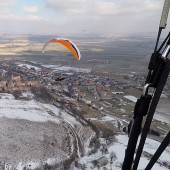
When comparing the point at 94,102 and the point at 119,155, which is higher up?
the point at 119,155

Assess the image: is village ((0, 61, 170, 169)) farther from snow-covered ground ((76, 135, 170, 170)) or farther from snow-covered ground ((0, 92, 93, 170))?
snow-covered ground ((0, 92, 93, 170))

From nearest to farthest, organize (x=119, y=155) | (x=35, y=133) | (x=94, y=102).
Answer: (x=119, y=155), (x=35, y=133), (x=94, y=102)

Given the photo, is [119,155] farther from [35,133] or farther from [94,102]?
[94,102]

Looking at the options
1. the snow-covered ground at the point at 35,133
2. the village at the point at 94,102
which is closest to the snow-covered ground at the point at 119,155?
the village at the point at 94,102

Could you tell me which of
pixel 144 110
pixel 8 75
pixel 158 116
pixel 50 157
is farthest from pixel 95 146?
pixel 8 75

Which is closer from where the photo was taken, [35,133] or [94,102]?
[35,133]

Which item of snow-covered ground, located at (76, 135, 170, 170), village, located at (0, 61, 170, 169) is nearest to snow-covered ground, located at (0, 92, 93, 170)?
village, located at (0, 61, 170, 169)

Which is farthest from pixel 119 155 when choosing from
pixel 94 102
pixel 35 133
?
pixel 94 102

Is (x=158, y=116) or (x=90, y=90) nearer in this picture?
(x=158, y=116)

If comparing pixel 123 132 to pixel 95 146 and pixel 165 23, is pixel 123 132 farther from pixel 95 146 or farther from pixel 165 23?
pixel 165 23

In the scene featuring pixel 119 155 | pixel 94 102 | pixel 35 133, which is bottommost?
pixel 94 102

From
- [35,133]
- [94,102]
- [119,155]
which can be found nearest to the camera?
[119,155]
